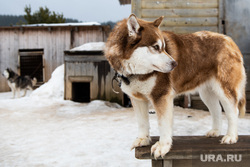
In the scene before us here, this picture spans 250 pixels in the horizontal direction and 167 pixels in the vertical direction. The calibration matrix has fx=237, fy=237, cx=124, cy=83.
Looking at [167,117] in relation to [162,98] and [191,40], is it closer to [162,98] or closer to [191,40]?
[162,98]

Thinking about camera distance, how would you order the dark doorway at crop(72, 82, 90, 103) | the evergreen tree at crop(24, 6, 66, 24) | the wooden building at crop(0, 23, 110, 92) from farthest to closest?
1. the evergreen tree at crop(24, 6, 66, 24)
2. the wooden building at crop(0, 23, 110, 92)
3. the dark doorway at crop(72, 82, 90, 103)

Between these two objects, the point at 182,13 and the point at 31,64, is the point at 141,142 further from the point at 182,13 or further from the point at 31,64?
the point at 31,64

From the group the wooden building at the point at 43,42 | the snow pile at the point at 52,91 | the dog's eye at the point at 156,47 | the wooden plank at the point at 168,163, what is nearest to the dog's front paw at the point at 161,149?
the wooden plank at the point at 168,163

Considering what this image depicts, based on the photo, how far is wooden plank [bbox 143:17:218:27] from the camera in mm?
5875

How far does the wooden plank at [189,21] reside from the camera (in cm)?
588

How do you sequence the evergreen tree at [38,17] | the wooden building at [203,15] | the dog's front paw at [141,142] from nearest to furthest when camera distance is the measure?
the dog's front paw at [141,142] → the wooden building at [203,15] → the evergreen tree at [38,17]

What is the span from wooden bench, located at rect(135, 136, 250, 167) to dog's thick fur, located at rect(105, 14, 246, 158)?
94 mm

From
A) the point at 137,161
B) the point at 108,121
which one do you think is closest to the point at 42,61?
the point at 108,121

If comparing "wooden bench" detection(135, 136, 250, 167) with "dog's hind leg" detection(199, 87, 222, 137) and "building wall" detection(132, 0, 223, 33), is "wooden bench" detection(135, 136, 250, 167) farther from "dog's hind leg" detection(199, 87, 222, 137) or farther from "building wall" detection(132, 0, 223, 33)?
"building wall" detection(132, 0, 223, 33)

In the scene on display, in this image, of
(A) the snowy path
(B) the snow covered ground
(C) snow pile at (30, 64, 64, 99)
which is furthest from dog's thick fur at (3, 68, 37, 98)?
(A) the snowy path

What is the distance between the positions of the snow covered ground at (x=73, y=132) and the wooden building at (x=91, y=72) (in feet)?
1.31

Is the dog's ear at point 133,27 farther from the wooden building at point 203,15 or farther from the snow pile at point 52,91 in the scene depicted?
the snow pile at point 52,91

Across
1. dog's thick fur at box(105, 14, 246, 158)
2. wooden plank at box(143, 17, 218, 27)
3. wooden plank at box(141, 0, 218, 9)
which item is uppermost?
wooden plank at box(141, 0, 218, 9)

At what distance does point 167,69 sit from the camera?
1720mm
